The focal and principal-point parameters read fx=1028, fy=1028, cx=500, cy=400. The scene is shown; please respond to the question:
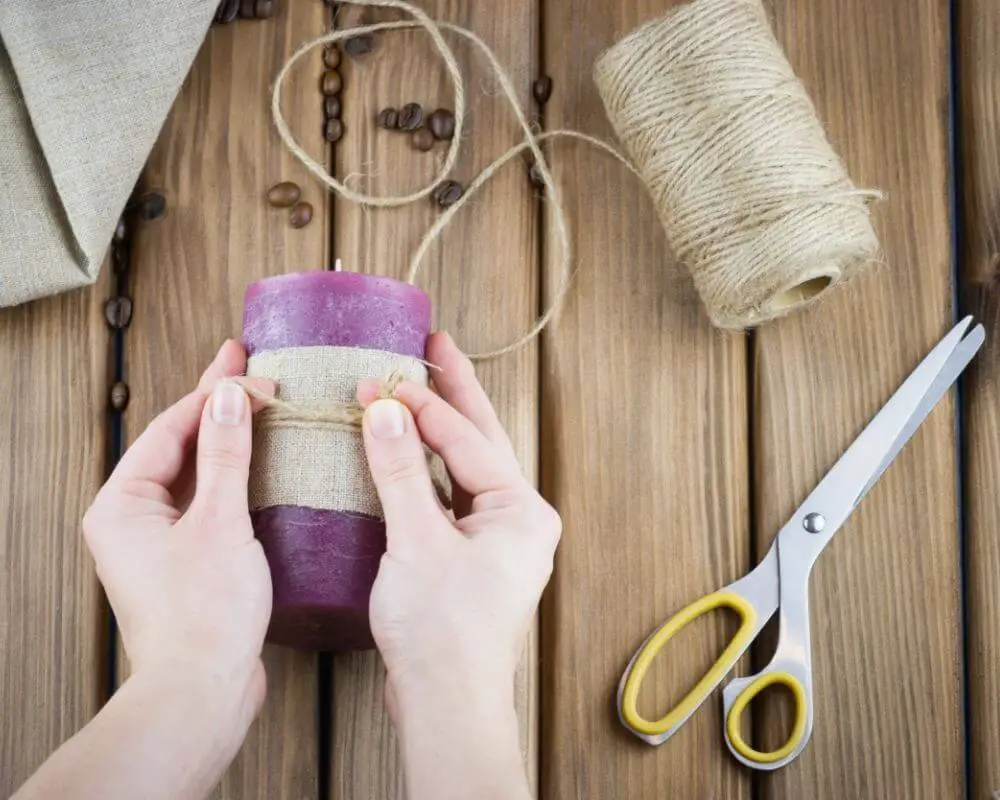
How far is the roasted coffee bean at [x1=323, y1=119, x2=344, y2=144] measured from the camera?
2.87ft

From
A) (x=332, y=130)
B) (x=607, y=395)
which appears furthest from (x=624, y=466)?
(x=332, y=130)

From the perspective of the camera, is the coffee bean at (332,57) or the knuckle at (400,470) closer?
the knuckle at (400,470)

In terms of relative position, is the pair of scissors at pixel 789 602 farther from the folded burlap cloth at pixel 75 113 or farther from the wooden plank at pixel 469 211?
the folded burlap cloth at pixel 75 113

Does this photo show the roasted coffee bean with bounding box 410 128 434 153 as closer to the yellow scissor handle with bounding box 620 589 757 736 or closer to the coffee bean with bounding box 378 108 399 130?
the coffee bean with bounding box 378 108 399 130

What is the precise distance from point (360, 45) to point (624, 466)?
1.39 ft

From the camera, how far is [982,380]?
855 mm

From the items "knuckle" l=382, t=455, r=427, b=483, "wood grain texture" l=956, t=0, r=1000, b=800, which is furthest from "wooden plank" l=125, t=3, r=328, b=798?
"wood grain texture" l=956, t=0, r=1000, b=800

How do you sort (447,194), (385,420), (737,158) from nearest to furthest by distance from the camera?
(385,420) < (737,158) < (447,194)

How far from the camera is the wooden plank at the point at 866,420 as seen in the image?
0.82 meters

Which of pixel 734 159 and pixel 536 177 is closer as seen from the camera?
pixel 734 159

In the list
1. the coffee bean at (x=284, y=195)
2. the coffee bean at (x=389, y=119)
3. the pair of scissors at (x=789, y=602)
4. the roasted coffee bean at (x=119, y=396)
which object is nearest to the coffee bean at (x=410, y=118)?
the coffee bean at (x=389, y=119)

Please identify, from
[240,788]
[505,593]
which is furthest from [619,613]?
[240,788]

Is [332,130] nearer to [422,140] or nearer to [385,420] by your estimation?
[422,140]

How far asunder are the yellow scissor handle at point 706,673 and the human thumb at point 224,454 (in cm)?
35
